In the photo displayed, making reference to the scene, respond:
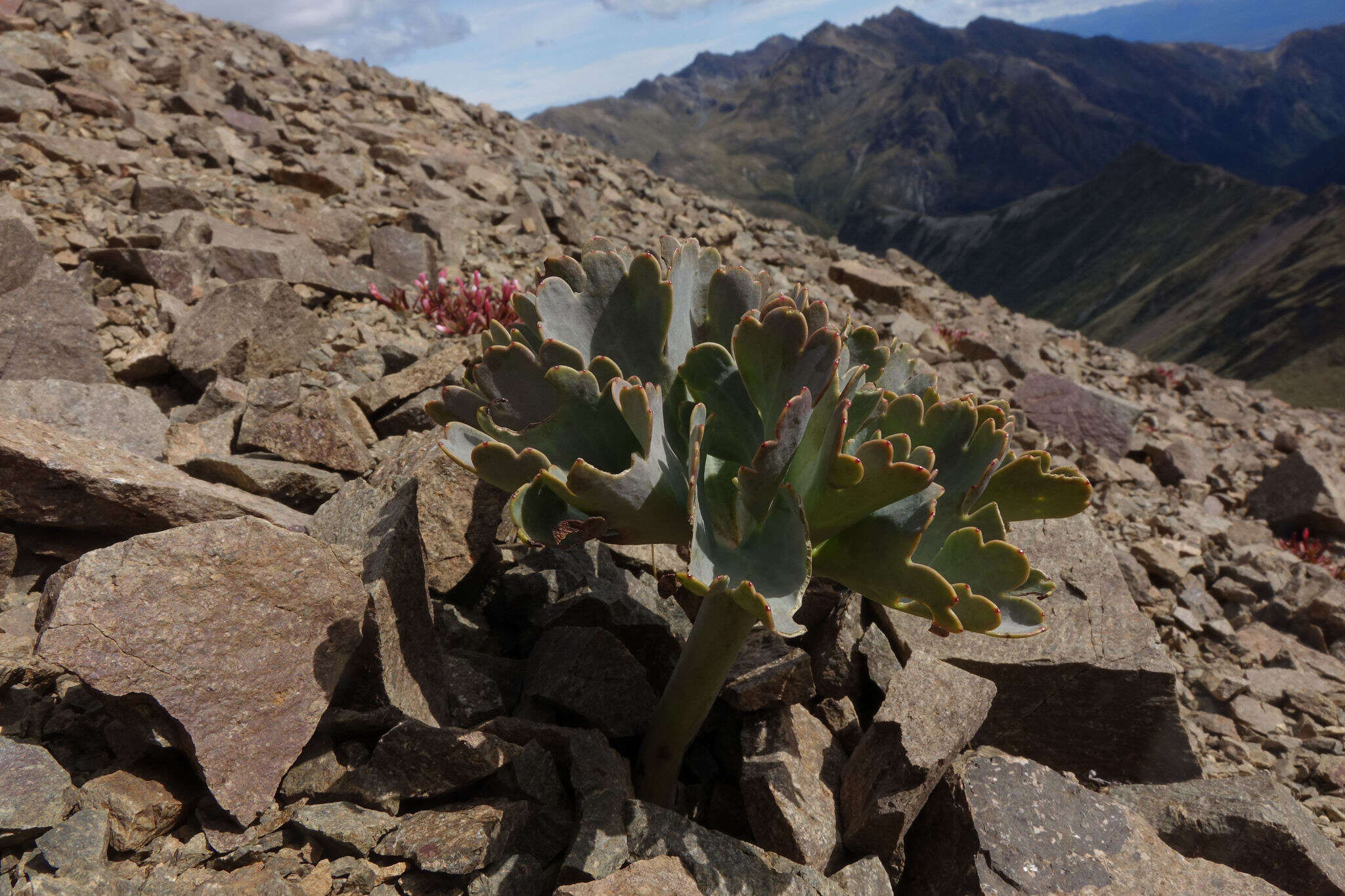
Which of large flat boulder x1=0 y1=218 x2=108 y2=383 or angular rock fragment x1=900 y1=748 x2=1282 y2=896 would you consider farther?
large flat boulder x1=0 y1=218 x2=108 y2=383

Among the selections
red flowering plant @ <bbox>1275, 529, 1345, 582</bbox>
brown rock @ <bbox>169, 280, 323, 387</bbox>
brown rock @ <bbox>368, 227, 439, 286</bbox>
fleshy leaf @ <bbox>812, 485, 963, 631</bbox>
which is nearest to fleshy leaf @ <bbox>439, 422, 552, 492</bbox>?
fleshy leaf @ <bbox>812, 485, 963, 631</bbox>

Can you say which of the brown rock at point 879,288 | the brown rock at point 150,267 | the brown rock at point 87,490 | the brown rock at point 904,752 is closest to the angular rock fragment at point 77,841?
the brown rock at point 87,490

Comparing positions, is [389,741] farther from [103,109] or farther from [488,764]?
[103,109]

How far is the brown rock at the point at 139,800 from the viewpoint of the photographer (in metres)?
2.06

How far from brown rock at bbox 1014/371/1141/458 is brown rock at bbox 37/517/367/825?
6476 mm

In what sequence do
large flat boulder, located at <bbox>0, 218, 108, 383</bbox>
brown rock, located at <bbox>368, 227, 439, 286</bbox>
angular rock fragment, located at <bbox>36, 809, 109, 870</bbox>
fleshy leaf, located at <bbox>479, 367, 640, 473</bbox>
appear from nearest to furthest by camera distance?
1. angular rock fragment, located at <bbox>36, 809, 109, 870</bbox>
2. fleshy leaf, located at <bbox>479, 367, 640, 473</bbox>
3. large flat boulder, located at <bbox>0, 218, 108, 383</bbox>
4. brown rock, located at <bbox>368, 227, 439, 286</bbox>

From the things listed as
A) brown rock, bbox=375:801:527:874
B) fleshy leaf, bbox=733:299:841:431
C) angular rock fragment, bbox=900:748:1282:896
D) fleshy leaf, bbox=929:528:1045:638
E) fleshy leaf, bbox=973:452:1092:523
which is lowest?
angular rock fragment, bbox=900:748:1282:896

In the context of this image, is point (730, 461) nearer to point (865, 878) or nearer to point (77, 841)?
point (865, 878)

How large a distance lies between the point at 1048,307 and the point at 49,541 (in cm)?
15492

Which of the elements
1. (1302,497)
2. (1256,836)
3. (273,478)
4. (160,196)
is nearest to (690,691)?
(273,478)

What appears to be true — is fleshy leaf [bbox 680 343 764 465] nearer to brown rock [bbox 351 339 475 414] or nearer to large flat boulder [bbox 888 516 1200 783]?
large flat boulder [bbox 888 516 1200 783]

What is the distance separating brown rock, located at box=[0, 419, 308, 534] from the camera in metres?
2.56

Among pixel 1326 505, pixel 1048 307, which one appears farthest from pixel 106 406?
pixel 1048 307

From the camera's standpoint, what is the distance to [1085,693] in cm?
334
